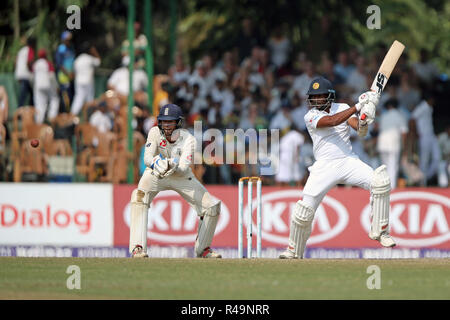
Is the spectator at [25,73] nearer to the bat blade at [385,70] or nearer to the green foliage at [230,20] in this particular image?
the green foliage at [230,20]

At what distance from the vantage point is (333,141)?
12781 mm

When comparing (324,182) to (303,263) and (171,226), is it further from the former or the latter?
(171,226)

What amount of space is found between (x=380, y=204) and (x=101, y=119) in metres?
8.58

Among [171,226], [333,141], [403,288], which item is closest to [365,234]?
[171,226]

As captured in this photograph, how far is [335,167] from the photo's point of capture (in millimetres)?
12633

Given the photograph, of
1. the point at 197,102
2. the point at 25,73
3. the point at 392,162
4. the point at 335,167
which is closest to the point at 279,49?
the point at 197,102

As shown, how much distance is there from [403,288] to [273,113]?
1030 centimetres


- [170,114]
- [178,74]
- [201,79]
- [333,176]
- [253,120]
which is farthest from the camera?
[178,74]

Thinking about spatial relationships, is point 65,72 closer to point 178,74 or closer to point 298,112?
point 178,74

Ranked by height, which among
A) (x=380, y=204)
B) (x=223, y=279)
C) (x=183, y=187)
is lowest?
(x=223, y=279)

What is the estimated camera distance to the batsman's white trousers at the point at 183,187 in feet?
44.1

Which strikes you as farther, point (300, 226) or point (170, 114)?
point (170, 114)

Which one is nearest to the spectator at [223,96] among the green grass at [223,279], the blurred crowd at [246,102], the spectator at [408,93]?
the blurred crowd at [246,102]

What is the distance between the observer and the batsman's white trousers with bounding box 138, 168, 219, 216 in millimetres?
13430
